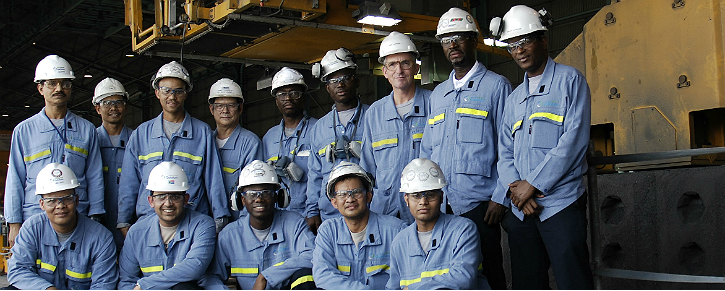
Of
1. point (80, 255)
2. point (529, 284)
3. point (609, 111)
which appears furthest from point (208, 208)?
point (609, 111)

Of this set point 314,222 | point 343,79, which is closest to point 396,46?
point 343,79

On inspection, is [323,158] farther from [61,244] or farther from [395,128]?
[61,244]

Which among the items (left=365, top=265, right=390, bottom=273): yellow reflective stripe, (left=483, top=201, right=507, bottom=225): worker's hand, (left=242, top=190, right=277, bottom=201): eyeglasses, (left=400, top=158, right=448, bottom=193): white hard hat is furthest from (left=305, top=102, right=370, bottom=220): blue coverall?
(left=483, top=201, right=507, bottom=225): worker's hand

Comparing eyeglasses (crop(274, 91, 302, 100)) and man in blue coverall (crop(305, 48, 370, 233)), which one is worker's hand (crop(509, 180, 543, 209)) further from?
eyeglasses (crop(274, 91, 302, 100))

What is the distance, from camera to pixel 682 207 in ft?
13.9

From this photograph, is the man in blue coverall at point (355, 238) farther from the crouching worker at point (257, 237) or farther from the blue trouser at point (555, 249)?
the blue trouser at point (555, 249)

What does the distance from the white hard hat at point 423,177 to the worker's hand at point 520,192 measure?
1.57 feet

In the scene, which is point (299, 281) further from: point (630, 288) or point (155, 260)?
point (630, 288)

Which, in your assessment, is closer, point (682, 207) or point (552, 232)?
point (552, 232)

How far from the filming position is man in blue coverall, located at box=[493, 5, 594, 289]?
3.52 m

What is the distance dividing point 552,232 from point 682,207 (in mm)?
1195

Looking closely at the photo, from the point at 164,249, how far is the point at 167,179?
1.71 ft

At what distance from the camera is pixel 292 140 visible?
18.7ft

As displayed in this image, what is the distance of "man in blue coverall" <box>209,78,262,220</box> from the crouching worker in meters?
0.51
